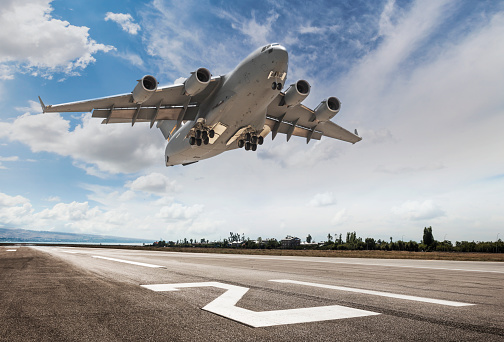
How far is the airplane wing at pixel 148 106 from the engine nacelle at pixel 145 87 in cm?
168

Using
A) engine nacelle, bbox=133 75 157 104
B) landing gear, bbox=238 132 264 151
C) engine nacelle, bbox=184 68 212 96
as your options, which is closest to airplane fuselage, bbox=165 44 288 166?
landing gear, bbox=238 132 264 151

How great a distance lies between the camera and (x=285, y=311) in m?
3.05

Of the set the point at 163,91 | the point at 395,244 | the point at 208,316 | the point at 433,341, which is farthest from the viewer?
the point at 395,244

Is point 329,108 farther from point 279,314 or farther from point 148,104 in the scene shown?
point 279,314

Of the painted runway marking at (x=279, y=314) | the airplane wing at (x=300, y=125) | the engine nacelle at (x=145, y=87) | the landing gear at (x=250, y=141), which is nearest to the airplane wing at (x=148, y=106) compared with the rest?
the engine nacelle at (x=145, y=87)

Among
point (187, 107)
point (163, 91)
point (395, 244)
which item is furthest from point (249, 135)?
point (395, 244)

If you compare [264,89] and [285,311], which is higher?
[264,89]

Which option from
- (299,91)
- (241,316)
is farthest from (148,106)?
(241,316)

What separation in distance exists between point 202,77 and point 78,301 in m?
19.6

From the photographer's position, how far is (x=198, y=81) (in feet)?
68.5

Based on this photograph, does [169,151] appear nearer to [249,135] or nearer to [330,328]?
[249,135]

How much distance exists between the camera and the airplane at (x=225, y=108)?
20000 mm

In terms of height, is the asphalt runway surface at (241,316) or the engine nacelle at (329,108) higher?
the engine nacelle at (329,108)

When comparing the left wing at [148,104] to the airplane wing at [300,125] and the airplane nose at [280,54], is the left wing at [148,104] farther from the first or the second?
the airplane wing at [300,125]
